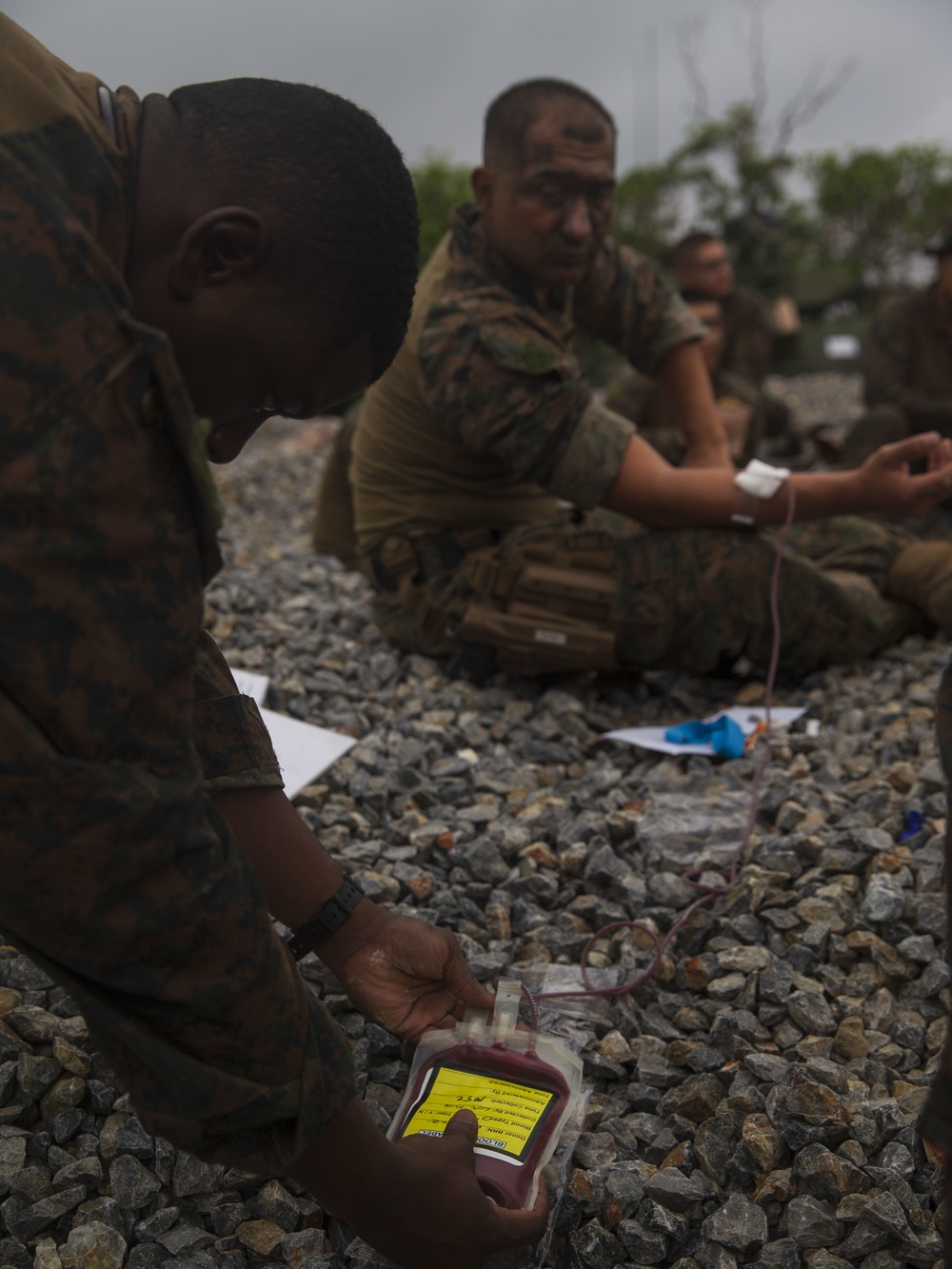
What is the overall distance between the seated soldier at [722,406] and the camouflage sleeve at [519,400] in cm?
305

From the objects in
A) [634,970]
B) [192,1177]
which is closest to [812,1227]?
[634,970]

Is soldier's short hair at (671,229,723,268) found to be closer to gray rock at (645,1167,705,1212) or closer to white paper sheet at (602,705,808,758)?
white paper sheet at (602,705,808,758)

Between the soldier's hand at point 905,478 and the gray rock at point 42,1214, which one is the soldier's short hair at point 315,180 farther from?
the soldier's hand at point 905,478

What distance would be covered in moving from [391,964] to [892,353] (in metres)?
6.63

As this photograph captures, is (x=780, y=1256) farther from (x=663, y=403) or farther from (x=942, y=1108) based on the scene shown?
(x=663, y=403)

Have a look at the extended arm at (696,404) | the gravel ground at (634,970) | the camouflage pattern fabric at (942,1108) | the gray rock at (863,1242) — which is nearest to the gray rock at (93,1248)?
the gravel ground at (634,970)

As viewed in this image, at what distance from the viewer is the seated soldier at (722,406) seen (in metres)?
6.89

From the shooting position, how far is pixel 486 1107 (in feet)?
5.30

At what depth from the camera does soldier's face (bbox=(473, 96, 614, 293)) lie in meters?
3.40

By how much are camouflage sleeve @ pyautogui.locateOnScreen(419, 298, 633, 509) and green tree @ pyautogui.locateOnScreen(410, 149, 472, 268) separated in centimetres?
636

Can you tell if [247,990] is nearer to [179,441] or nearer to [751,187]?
[179,441]

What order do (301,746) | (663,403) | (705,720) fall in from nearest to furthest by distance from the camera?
(301,746)
(705,720)
(663,403)

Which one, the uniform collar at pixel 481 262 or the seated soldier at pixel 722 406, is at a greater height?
the uniform collar at pixel 481 262

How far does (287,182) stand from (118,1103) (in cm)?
136
